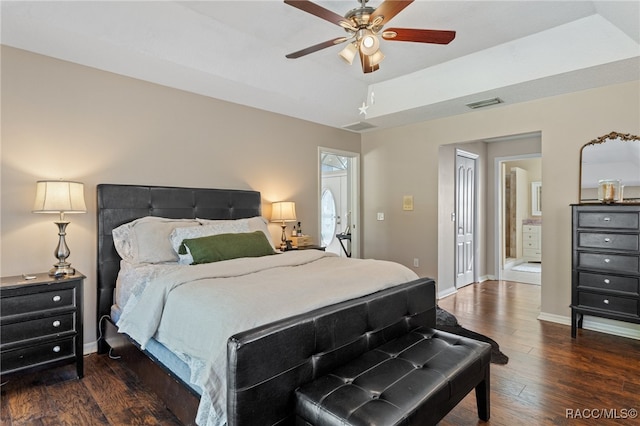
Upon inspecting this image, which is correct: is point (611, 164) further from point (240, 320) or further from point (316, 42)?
point (240, 320)

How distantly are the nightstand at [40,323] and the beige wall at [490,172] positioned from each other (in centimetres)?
414

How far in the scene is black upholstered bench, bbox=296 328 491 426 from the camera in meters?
1.45

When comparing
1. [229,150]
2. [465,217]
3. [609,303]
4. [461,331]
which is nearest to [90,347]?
[229,150]

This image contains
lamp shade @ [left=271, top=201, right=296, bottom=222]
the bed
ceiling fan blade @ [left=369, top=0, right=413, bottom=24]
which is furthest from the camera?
lamp shade @ [left=271, top=201, right=296, bottom=222]

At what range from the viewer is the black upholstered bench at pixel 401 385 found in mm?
1447

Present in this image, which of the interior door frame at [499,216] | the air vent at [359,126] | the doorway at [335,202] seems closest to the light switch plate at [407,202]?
the air vent at [359,126]

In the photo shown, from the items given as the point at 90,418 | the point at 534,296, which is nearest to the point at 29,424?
the point at 90,418

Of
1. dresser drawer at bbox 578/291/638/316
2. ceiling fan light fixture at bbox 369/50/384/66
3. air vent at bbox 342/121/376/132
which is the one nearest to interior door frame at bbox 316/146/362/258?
air vent at bbox 342/121/376/132

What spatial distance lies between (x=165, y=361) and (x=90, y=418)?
0.62 m

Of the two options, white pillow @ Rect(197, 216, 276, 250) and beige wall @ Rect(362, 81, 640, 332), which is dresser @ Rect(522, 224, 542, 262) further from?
white pillow @ Rect(197, 216, 276, 250)

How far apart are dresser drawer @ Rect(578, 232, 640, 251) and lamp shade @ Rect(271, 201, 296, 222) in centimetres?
313

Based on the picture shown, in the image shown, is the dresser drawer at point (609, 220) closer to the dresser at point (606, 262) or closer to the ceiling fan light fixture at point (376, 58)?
the dresser at point (606, 262)

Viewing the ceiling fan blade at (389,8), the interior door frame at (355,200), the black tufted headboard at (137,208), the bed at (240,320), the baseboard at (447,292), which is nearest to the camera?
the bed at (240,320)

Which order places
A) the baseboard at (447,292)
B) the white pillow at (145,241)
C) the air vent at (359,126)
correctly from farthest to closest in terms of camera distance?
the air vent at (359,126) → the baseboard at (447,292) → the white pillow at (145,241)
